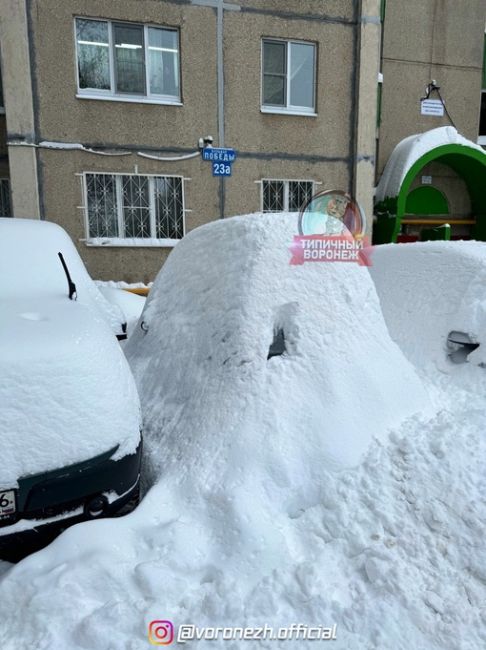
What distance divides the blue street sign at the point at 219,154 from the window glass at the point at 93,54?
209cm

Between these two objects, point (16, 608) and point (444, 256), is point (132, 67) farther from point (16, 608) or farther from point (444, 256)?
point (16, 608)

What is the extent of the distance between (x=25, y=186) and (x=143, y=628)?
26.4ft

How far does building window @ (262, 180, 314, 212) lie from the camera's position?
9.50m

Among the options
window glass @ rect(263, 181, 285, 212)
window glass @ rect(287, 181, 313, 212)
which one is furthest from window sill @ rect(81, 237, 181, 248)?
window glass @ rect(287, 181, 313, 212)

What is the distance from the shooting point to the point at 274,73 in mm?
9188

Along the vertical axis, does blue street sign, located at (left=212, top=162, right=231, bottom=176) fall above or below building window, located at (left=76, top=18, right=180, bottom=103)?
below

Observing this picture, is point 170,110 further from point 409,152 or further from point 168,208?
point 409,152

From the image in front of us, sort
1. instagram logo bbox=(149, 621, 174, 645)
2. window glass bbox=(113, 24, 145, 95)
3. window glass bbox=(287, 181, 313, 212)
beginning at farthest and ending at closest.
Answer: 1. window glass bbox=(287, 181, 313, 212)
2. window glass bbox=(113, 24, 145, 95)
3. instagram logo bbox=(149, 621, 174, 645)

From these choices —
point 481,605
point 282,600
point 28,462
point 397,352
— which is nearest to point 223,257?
point 397,352

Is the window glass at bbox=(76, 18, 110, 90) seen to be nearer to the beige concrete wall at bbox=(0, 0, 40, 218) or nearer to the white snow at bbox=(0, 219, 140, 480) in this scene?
the beige concrete wall at bbox=(0, 0, 40, 218)

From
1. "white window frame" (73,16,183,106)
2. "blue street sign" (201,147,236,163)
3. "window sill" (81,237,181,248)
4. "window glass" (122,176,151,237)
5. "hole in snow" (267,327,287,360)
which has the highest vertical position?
"white window frame" (73,16,183,106)

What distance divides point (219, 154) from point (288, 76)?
7.19ft

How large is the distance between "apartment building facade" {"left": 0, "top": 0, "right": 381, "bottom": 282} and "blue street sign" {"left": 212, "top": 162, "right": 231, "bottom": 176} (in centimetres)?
16

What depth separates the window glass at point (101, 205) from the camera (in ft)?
27.9
